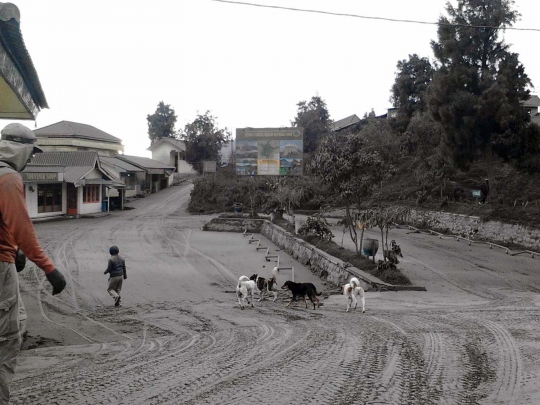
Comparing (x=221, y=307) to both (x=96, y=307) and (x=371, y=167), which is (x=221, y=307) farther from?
(x=371, y=167)

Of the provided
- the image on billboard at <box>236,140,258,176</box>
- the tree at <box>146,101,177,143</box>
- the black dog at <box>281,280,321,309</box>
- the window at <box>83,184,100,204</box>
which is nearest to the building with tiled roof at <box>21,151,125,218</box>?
the window at <box>83,184,100,204</box>

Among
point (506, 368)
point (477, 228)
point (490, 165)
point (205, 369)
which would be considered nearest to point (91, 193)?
point (477, 228)

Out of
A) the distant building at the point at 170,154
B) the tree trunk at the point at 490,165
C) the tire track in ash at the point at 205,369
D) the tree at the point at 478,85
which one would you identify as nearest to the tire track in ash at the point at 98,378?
the tire track in ash at the point at 205,369

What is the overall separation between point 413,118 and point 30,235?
4275cm

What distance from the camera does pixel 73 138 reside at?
5734cm

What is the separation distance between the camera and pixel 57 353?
6.53 m

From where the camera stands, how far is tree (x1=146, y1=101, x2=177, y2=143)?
89625 millimetres

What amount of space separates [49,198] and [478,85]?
1189 inches

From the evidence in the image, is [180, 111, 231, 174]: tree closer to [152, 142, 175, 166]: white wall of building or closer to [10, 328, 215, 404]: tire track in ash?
[152, 142, 175, 166]: white wall of building

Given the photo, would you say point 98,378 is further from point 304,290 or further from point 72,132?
point 72,132

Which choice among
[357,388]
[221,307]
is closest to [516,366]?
[357,388]

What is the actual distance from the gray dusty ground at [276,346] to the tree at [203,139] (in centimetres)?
4399

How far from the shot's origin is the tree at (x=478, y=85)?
2859 centimetres

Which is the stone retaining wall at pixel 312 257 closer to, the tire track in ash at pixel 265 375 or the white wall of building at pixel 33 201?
the tire track in ash at pixel 265 375
